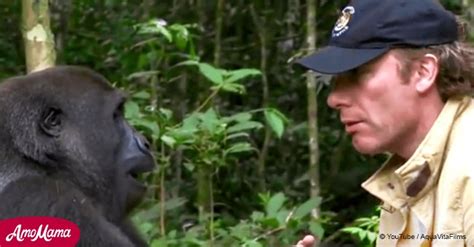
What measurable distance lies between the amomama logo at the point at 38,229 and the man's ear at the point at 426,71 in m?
1.04

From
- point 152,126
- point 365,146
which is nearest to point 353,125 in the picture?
point 365,146

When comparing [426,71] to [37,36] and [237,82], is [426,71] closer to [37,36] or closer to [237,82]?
[37,36]

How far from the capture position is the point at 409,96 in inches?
90.5

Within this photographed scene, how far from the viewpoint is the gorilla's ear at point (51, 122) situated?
3.01 m

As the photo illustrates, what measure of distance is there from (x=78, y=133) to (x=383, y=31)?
1.09 meters

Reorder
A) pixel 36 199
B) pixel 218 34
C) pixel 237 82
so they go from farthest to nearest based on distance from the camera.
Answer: pixel 218 34, pixel 237 82, pixel 36 199

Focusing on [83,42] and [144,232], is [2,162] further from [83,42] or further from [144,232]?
[83,42]

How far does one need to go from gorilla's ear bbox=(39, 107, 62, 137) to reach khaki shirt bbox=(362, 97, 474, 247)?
1.01 meters

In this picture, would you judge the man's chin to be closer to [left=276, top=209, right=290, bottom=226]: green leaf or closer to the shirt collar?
the shirt collar

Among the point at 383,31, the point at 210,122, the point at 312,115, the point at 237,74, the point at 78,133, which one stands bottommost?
the point at 312,115

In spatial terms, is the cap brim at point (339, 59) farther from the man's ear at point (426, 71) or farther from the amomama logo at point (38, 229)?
the amomama logo at point (38, 229)

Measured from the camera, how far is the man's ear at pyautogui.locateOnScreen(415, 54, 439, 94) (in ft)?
7.53

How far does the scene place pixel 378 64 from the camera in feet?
7.57

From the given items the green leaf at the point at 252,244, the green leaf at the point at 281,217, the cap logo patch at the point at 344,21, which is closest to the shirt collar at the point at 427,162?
the cap logo patch at the point at 344,21
